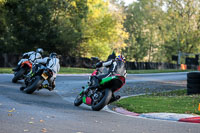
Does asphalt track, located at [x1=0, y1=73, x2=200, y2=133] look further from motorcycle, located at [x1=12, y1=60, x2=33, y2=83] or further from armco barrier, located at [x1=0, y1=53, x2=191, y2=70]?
armco barrier, located at [x1=0, y1=53, x2=191, y2=70]

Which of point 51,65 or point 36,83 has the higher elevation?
point 51,65

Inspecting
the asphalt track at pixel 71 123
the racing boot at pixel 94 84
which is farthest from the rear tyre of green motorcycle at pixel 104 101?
the racing boot at pixel 94 84

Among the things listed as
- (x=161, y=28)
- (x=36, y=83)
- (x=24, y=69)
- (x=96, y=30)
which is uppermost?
(x=161, y=28)

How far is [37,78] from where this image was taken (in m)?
12.8

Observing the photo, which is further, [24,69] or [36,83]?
[24,69]

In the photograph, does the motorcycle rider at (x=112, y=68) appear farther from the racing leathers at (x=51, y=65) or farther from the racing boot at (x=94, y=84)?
the racing leathers at (x=51, y=65)

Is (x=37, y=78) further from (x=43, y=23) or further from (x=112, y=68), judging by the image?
(x=43, y=23)

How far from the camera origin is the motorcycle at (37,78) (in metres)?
12.8

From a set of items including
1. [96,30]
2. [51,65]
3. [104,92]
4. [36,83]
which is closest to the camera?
[104,92]

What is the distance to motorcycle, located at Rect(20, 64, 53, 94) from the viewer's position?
12.8 m

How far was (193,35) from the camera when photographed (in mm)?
67250

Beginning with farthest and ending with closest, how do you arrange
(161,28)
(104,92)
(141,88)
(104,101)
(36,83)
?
(161,28) < (141,88) < (36,83) < (104,92) < (104,101)

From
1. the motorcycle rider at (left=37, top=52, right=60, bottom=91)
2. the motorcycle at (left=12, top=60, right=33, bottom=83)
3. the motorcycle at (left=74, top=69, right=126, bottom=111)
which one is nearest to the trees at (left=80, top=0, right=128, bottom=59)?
the motorcycle at (left=12, top=60, right=33, bottom=83)

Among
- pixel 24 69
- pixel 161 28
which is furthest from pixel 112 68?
pixel 161 28
